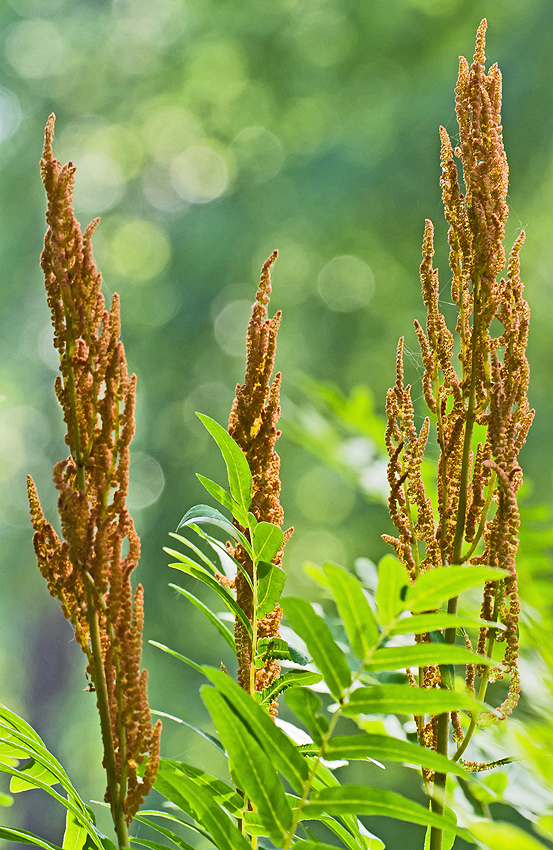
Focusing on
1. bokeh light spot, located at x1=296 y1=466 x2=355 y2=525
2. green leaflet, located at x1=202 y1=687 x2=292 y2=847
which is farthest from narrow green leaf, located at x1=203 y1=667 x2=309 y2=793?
bokeh light spot, located at x1=296 y1=466 x2=355 y2=525

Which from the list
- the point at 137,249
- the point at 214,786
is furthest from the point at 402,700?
the point at 137,249

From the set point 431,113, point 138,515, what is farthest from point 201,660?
point 431,113

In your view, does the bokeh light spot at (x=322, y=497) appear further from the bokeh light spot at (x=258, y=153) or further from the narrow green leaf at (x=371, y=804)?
the narrow green leaf at (x=371, y=804)

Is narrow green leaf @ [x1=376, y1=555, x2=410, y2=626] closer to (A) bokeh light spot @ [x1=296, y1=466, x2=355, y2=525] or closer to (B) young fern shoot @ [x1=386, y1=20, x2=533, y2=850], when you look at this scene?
(B) young fern shoot @ [x1=386, y1=20, x2=533, y2=850]

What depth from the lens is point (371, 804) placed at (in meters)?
0.21

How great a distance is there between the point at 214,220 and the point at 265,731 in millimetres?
2922

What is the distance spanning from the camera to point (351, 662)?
1.33ft

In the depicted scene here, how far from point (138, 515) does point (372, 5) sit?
2261 millimetres

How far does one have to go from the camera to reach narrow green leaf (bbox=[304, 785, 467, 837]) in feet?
0.66

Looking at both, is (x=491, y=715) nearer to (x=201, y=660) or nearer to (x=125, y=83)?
(x=201, y=660)

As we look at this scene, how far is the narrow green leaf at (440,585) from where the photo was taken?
18 centimetres

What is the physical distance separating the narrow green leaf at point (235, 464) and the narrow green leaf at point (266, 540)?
0.01 m

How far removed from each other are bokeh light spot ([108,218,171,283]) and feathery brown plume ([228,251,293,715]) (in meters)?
2.95

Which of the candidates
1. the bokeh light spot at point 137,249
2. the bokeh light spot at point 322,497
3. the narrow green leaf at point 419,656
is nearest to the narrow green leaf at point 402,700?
the narrow green leaf at point 419,656
